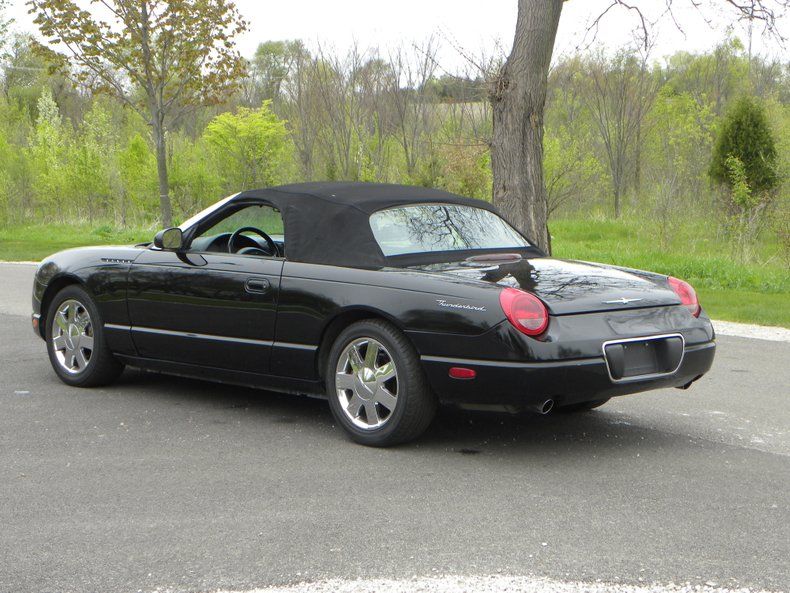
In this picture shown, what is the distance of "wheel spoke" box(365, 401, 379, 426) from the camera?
5.19 metres

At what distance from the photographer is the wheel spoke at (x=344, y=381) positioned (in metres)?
5.25

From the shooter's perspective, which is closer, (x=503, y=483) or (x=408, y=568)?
(x=408, y=568)

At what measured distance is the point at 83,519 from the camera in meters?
4.07

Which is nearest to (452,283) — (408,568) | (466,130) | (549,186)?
(408,568)

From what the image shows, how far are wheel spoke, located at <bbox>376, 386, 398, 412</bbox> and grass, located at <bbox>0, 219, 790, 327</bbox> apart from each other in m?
6.74

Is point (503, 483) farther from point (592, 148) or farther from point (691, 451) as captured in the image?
point (592, 148)

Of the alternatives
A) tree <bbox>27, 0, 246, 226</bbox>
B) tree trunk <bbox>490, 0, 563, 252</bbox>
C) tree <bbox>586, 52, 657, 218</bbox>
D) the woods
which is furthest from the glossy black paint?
tree <bbox>586, 52, 657, 218</bbox>

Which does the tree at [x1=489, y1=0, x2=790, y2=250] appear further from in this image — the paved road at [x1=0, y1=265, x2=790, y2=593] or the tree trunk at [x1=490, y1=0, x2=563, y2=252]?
the paved road at [x1=0, y1=265, x2=790, y2=593]

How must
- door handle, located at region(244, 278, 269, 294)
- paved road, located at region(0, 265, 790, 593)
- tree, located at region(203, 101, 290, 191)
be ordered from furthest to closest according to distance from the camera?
tree, located at region(203, 101, 290, 191), door handle, located at region(244, 278, 269, 294), paved road, located at region(0, 265, 790, 593)

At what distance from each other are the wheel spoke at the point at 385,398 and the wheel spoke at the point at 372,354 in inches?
5.4

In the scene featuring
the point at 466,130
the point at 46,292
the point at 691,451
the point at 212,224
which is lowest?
the point at 691,451

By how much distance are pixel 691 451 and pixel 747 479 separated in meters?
0.55

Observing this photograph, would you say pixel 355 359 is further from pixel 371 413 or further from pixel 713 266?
pixel 713 266

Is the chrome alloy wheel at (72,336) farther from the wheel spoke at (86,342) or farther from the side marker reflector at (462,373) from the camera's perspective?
the side marker reflector at (462,373)
